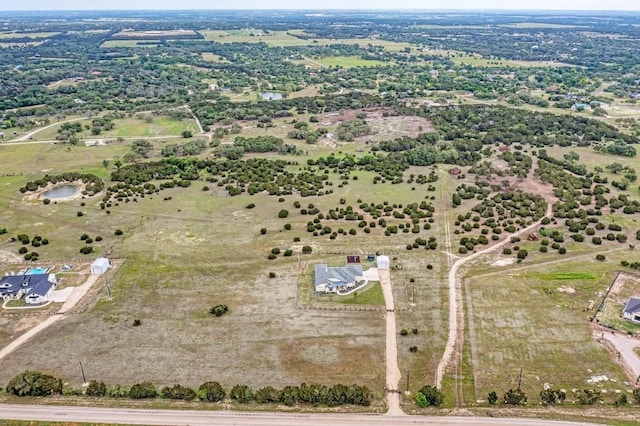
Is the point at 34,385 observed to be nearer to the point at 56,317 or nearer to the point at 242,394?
the point at 56,317

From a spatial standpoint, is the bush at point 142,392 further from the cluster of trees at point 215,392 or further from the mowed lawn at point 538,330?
the mowed lawn at point 538,330

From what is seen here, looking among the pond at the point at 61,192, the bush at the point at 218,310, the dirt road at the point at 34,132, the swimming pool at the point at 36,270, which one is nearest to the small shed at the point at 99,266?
the swimming pool at the point at 36,270

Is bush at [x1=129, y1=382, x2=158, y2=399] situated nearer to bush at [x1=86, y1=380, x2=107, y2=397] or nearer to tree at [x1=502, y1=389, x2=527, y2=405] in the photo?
bush at [x1=86, y1=380, x2=107, y2=397]

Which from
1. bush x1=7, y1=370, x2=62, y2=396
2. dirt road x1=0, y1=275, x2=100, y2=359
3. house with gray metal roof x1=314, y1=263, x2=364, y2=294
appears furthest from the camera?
house with gray metal roof x1=314, y1=263, x2=364, y2=294

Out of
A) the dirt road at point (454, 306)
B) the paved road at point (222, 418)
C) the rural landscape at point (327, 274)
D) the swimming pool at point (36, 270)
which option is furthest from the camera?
the swimming pool at point (36, 270)

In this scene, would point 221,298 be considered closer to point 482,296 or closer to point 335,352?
point 335,352

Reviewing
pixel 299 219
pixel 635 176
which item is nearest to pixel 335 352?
pixel 299 219

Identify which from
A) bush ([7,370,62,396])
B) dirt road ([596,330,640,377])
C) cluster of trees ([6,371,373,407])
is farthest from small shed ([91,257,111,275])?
dirt road ([596,330,640,377])

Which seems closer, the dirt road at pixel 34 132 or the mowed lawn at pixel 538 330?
the mowed lawn at pixel 538 330
